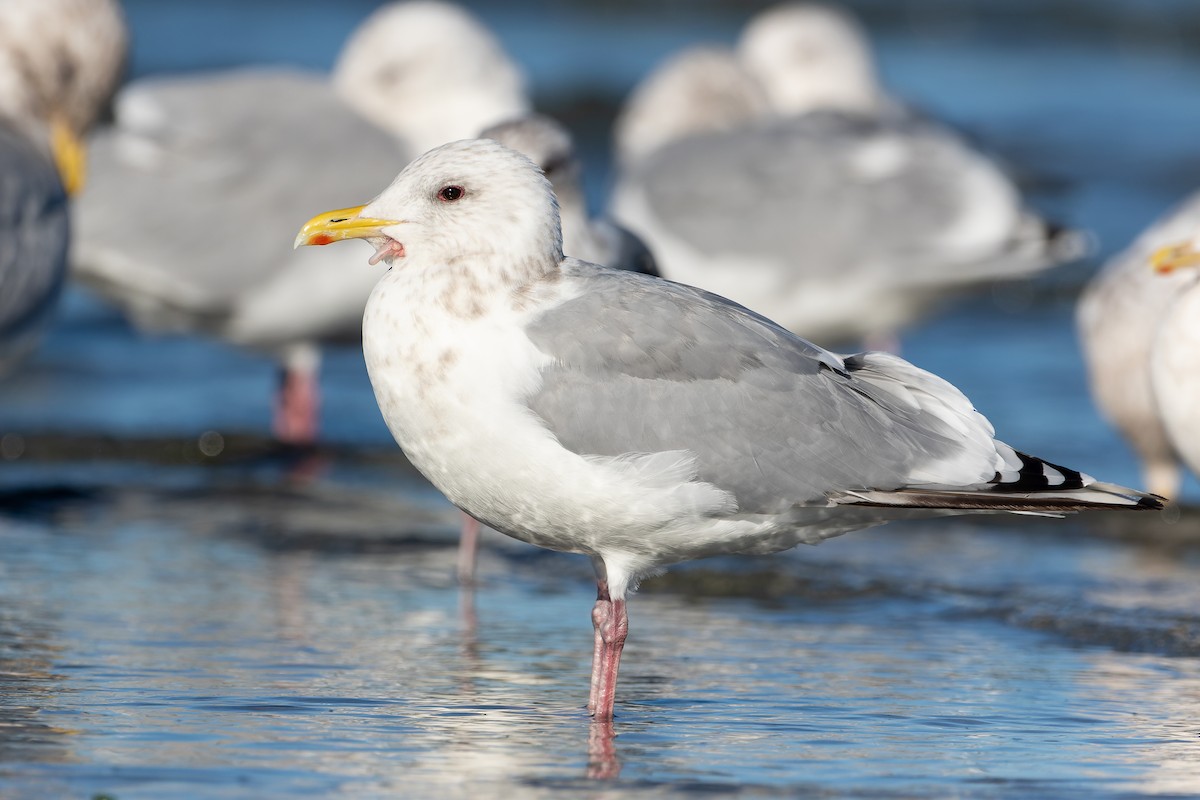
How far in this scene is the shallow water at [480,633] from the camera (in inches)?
168

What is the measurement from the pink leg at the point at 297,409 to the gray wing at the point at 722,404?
4.60m

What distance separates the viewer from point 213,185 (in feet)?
29.5

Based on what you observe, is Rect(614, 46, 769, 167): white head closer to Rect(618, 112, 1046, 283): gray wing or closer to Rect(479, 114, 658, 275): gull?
Rect(618, 112, 1046, 283): gray wing

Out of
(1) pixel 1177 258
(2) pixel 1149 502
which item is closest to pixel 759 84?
(1) pixel 1177 258

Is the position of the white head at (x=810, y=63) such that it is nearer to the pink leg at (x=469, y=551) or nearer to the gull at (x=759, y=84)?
the gull at (x=759, y=84)

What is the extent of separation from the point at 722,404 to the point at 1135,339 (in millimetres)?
3446

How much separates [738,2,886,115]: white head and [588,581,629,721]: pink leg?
25.2ft

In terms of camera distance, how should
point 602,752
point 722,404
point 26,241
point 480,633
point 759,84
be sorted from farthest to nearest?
point 759,84 → point 26,241 → point 480,633 → point 722,404 → point 602,752

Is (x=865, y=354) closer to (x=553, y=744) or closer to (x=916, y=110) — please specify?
(x=553, y=744)

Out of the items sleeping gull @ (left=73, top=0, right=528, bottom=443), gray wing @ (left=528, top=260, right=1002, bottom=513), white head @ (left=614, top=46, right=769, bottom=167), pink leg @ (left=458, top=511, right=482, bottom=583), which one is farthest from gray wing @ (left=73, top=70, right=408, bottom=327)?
gray wing @ (left=528, top=260, right=1002, bottom=513)

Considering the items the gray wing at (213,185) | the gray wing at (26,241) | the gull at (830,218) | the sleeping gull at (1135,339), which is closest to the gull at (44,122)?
the gray wing at (26,241)

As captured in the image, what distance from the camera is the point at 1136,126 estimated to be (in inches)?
774

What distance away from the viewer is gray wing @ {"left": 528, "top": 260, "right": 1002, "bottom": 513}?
14.9 feet

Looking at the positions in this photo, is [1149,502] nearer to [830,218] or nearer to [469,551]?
[469,551]
